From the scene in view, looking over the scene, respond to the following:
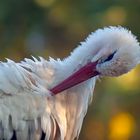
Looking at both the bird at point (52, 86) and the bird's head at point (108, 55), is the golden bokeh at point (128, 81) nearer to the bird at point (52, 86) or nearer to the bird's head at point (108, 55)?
the bird at point (52, 86)

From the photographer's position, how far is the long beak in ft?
14.2

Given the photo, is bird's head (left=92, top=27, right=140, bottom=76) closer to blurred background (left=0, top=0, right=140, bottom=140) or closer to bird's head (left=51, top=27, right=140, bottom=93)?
bird's head (left=51, top=27, right=140, bottom=93)

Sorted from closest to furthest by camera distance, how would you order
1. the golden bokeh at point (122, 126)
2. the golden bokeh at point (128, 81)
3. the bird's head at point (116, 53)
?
the bird's head at point (116, 53) → the golden bokeh at point (128, 81) → the golden bokeh at point (122, 126)

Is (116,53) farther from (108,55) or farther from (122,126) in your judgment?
(122,126)

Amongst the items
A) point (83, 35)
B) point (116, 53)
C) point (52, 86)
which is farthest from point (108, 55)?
point (83, 35)

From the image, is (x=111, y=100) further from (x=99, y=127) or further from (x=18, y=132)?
(x=18, y=132)

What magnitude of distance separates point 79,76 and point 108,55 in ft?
0.69

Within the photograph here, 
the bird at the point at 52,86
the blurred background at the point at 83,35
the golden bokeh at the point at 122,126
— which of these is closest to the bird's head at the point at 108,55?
the bird at the point at 52,86

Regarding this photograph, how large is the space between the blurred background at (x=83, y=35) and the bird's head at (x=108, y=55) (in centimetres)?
298

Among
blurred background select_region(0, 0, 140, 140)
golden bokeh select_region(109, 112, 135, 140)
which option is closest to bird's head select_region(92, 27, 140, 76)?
blurred background select_region(0, 0, 140, 140)

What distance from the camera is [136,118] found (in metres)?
8.99

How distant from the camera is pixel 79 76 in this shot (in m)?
4.36

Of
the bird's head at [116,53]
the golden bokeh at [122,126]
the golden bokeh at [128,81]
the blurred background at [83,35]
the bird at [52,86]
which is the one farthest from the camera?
the golden bokeh at [122,126]

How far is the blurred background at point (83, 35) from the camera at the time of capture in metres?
7.65
